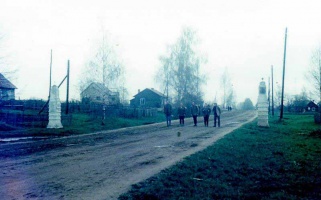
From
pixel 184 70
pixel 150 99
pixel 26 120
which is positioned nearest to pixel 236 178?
pixel 26 120

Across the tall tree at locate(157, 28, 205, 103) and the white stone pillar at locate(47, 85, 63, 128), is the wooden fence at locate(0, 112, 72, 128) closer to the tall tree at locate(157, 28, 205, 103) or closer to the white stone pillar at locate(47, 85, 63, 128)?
the white stone pillar at locate(47, 85, 63, 128)

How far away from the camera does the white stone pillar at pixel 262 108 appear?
21844mm

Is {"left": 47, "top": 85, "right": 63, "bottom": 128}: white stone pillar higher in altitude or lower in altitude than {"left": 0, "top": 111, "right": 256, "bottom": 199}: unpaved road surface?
higher

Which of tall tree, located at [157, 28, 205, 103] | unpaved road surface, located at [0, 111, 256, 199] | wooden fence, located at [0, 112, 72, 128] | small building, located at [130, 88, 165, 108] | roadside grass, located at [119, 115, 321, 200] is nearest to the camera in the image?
roadside grass, located at [119, 115, 321, 200]

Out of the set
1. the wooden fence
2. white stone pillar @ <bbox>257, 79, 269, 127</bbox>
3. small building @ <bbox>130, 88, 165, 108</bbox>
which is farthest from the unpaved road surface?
small building @ <bbox>130, 88, 165, 108</bbox>

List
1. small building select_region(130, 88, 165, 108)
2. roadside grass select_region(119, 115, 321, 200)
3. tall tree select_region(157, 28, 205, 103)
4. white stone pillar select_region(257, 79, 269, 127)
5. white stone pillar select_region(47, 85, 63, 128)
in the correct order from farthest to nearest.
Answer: small building select_region(130, 88, 165, 108) → tall tree select_region(157, 28, 205, 103) → white stone pillar select_region(257, 79, 269, 127) → white stone pillar select_region(47, 85, 63, 128) → roadside grass select_region(119, 115, 321, 200)

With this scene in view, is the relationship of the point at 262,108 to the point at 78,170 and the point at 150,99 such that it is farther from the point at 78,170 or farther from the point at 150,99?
the point at 150,99

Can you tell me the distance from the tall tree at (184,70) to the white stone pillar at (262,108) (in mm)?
18020

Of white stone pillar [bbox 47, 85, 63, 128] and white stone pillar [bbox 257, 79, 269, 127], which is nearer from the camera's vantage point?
white stone pillar [bbox 47, 85, 63, 128]

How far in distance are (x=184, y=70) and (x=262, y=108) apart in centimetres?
1982

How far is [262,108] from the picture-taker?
Answer: 2202cm

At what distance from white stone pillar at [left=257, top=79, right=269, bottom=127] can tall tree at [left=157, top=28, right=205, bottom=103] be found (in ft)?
59.1

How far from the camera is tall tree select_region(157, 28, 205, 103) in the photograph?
40375 mm

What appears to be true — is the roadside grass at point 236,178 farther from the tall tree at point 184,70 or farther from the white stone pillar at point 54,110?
the tall tree at point 184,70
